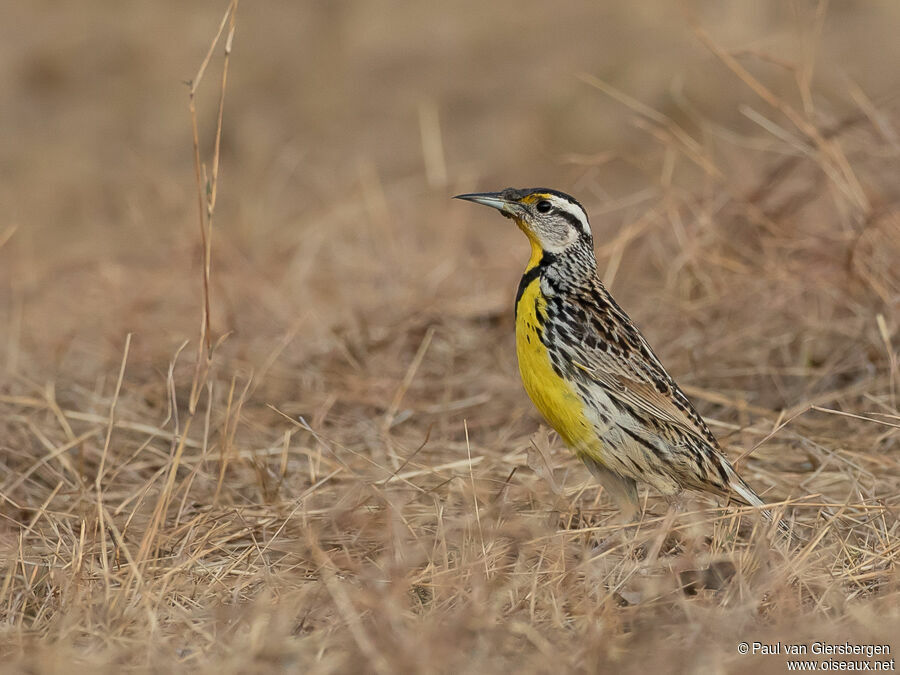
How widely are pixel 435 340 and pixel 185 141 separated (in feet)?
16.9

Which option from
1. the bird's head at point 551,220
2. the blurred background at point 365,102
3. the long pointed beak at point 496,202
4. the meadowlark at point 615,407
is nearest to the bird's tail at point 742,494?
the meadowlark at point 615,407

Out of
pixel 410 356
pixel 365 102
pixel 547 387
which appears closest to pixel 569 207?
pixel 547 387

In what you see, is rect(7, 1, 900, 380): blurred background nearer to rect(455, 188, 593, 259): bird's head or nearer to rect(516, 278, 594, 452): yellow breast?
rect(455, 188, 593, 259): bird's head

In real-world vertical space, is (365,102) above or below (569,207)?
below

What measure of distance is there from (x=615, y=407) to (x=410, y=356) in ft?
5.72

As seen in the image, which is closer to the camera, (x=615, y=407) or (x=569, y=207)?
(x=615, y=407)

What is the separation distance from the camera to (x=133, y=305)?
5441 mm

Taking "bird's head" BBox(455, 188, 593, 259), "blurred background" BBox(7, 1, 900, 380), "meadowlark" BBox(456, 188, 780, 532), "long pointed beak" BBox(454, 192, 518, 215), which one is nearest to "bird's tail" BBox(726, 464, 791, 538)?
"meadowlark" BBox(456, 188, 780, 532)

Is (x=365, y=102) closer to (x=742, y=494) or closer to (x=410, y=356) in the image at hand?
(x=410, y=356)

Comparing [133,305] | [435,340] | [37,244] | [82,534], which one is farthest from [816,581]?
[37,244]

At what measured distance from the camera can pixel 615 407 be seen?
3.07m

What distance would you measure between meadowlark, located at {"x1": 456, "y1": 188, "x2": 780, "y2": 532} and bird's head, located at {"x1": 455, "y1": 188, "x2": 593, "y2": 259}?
27 cm

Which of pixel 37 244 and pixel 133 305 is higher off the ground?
pixel 133 305

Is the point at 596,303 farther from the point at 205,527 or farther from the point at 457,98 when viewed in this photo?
the point at 457,98
